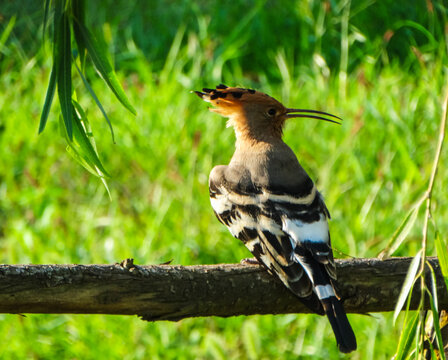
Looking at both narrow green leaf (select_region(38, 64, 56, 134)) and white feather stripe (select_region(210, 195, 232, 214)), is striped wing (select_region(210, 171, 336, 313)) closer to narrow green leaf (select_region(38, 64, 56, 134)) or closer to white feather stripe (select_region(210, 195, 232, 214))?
white feather stripe (select_region(210, 195, 232, 214))

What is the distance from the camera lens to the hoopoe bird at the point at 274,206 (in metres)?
1.91

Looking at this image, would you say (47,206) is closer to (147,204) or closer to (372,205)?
(147,204)

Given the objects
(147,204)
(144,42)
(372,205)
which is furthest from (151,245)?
(144,42)

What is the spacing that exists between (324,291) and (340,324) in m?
0.09

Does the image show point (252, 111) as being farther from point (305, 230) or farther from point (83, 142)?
point (83, 142)

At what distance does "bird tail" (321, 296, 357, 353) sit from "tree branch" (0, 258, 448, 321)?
0.04 meters

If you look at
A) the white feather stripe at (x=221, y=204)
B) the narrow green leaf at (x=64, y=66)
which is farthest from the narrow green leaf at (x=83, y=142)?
the white feather stripe at (x=221, y=204)

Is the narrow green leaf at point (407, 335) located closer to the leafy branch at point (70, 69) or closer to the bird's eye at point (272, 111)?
the leafy branch at point (70, 69)

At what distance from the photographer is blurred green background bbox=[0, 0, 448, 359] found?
2.84 metres

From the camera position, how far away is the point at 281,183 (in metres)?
2.29

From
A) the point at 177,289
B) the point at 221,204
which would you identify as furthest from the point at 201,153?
the point at 177,289

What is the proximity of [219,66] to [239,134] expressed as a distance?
1.62 meters

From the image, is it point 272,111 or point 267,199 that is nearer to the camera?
point 267,199

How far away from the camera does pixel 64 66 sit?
62.7 inches
